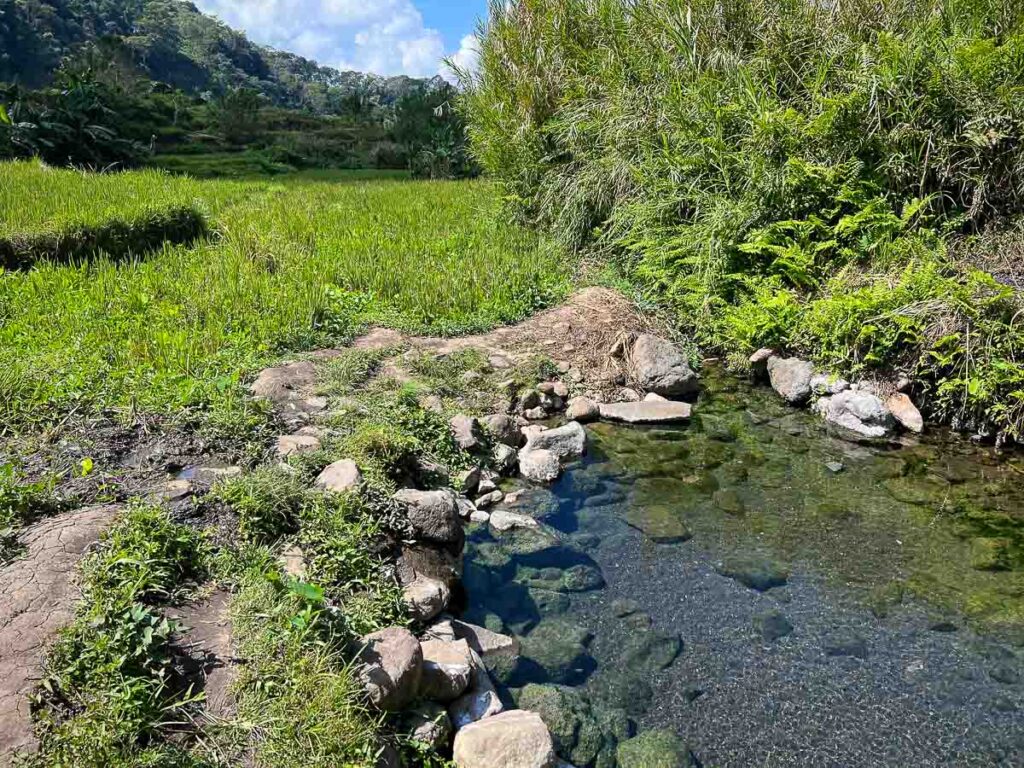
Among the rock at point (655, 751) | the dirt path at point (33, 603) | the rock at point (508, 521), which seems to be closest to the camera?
the dirt path at point (33, 603)

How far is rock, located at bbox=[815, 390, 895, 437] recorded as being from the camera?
5.82 meters

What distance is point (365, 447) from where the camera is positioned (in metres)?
4.10

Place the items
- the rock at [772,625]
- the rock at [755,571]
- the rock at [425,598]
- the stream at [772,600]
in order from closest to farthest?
the stream at [772,600] < the rock at [425,598] < the rock at [772,625] < the rock at [755,571]

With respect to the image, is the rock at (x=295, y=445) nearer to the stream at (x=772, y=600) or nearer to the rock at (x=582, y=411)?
the stream at (x=772, y=600)

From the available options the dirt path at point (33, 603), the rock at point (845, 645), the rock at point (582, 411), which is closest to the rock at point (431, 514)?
the dirt path at point (33, 603)

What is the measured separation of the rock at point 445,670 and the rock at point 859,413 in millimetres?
4239

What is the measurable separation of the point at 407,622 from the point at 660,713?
1.18 m

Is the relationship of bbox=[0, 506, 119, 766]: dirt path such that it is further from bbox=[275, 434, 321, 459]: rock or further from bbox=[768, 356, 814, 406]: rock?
bbox=[768, 356, 814, 406]: rock

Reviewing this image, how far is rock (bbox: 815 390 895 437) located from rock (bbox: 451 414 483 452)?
313cm


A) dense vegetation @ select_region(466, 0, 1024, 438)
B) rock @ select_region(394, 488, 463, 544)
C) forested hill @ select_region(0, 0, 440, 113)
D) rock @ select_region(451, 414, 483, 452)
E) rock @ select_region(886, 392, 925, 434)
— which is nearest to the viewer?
rock @ select_region(394, 488, 463, 544)

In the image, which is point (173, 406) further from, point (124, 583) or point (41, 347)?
point (124, 583)

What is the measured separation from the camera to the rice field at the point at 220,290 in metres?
4.71

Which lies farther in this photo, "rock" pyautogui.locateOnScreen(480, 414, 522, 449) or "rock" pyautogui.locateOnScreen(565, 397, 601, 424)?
"rock" pyautogui.locateOnScreen(565, 397, 601, 424)

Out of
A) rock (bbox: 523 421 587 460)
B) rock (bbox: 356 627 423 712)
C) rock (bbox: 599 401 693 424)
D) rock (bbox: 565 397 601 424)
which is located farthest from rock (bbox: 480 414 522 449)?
rock (bbox: 356 627 423 712)
